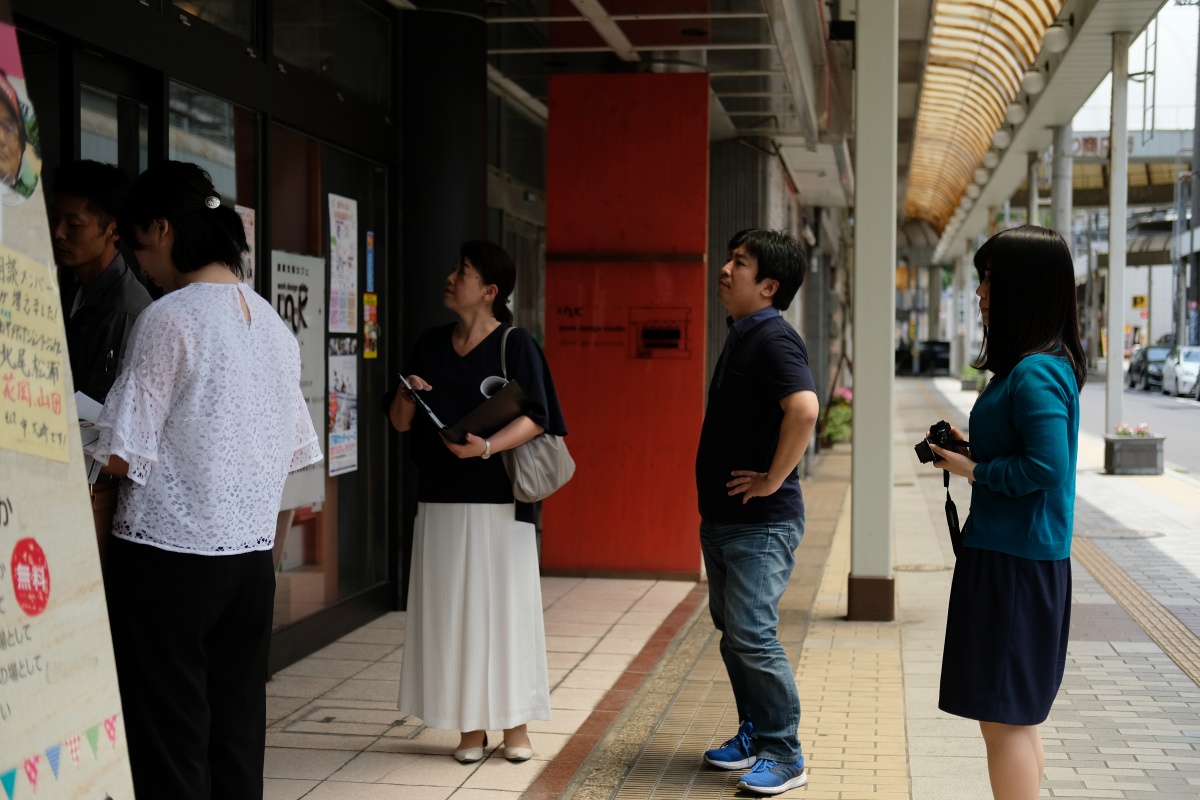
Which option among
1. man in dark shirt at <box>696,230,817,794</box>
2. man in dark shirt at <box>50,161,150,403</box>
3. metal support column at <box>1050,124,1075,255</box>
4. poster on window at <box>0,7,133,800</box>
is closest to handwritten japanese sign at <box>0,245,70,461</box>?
poster on window at <box>0,7,133,800</box>

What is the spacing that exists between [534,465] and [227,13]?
7.80 ft

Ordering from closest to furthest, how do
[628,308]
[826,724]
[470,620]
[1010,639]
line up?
1. [1010,639]
2. [470,620]
3. [826,724]
4. [628,308]

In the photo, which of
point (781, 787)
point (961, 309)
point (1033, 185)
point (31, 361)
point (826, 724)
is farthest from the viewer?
point (961, 309)

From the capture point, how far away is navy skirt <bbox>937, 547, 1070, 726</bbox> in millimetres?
3107

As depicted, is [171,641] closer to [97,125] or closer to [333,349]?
[97,125]

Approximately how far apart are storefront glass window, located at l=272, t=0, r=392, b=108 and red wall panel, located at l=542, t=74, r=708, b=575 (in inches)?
59.6

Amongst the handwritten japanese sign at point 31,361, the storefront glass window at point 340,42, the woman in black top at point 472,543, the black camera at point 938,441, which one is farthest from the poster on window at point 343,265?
the handwritten japanese sign at point 31,361

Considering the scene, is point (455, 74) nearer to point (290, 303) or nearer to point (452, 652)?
point (290, 303)

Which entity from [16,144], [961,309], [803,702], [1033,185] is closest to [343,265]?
[803,702]

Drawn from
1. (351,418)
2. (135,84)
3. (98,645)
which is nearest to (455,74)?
(351,418)

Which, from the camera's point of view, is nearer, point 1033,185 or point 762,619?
point 762,619

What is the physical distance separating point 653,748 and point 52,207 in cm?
267

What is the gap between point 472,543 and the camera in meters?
4.36

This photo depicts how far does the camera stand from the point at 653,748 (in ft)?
15.5
